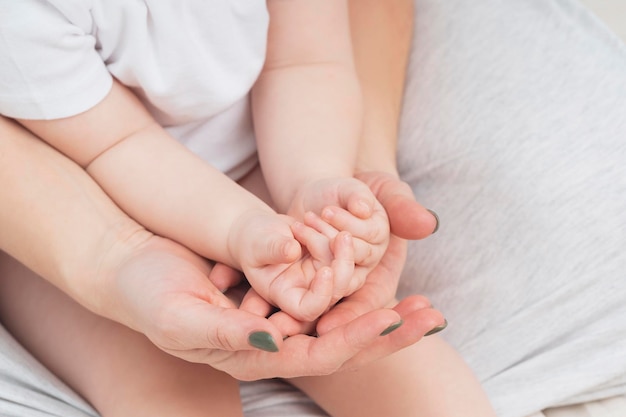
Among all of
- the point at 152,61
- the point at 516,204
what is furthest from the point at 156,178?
the point at 516,204

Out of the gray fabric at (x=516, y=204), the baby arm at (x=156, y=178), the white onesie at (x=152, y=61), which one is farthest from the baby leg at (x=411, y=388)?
the white onesie at (x=152, y=61)

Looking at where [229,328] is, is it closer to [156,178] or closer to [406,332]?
[406,332]

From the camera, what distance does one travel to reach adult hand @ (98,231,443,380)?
0.62m

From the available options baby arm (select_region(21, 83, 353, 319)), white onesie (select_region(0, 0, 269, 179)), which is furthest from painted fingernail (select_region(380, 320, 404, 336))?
white onesie (select_region(0, 0, 269, 179))

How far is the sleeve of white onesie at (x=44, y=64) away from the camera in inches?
29.6

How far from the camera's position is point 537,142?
3.26 ft

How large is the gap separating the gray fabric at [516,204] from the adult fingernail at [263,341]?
276 millimetres

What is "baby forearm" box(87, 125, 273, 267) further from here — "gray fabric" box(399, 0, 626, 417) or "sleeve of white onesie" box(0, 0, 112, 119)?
"gray fabric" box(399, 0, 626, 417)

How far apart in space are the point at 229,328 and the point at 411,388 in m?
0.25

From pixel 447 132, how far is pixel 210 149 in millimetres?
306

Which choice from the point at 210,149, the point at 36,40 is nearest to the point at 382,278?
the point at 210,149

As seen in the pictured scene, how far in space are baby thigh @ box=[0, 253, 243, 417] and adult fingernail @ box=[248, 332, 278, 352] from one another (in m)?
0.21

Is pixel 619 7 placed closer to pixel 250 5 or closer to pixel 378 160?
pixel 378 160

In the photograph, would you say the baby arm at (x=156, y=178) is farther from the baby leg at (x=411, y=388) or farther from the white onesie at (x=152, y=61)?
the baby leg at (x=411, y=388)
